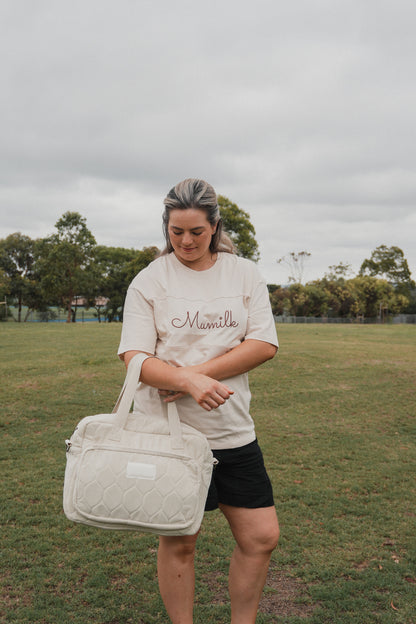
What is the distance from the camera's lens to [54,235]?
138 ft

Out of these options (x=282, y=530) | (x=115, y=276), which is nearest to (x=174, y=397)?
(x=282, y=530)

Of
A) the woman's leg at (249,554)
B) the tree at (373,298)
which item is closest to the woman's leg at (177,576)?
the woman's leg at (249,554)

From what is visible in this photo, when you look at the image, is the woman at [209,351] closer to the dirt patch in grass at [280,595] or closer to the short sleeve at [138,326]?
the short sleeve at [138,326]

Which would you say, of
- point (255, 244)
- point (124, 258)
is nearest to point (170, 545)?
point (255, 244)

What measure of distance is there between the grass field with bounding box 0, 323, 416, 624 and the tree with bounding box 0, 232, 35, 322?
44133 millimetres

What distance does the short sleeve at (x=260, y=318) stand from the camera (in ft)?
7.00

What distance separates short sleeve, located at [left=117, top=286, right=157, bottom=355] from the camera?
6.81 feet

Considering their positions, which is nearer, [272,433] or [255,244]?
[272,433]

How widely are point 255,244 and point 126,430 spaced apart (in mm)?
40043

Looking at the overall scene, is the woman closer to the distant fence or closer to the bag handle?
the bag handle

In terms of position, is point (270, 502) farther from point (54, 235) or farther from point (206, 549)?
point (54, 235)

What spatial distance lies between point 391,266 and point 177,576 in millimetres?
76688

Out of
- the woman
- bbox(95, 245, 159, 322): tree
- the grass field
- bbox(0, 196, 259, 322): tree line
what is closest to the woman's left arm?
the woman

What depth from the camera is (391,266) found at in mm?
74062
